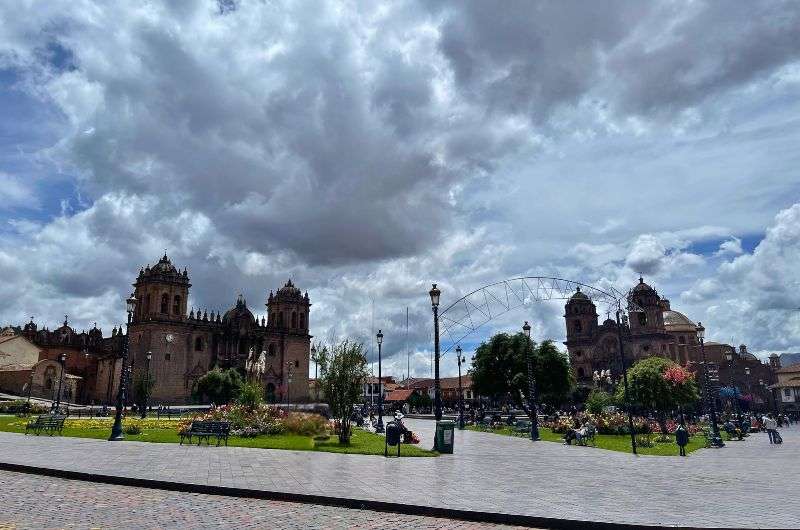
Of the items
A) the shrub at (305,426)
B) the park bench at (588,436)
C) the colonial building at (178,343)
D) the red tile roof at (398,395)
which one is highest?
the colonial building at (178,343)

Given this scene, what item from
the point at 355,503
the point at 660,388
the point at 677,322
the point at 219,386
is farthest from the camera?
the point at 677,322

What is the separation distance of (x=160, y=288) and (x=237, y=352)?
546 inches

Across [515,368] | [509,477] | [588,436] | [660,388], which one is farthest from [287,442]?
[515,368]

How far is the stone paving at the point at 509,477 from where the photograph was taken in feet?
29.1

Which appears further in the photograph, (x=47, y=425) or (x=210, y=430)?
(x=47, y=425)

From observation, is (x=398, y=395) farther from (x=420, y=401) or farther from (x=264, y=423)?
(x=264, y=423)

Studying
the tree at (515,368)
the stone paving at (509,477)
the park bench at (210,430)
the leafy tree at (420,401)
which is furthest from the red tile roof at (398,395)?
the stone paving at (509,477)

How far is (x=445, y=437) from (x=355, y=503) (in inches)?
380

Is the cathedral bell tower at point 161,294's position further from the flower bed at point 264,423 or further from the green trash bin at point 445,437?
the green trash bin at point 445,437

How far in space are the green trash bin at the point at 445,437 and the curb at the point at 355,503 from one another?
30.7 ft

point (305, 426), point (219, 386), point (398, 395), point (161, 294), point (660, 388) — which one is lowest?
point (305, 426)

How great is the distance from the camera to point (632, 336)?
84.2 metres

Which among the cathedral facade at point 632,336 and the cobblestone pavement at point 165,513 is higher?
the cathedral facade at point 632,336

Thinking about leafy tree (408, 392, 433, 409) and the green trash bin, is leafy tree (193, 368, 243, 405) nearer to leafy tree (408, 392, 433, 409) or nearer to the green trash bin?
leafy tree (408, 392, 433, 409)
